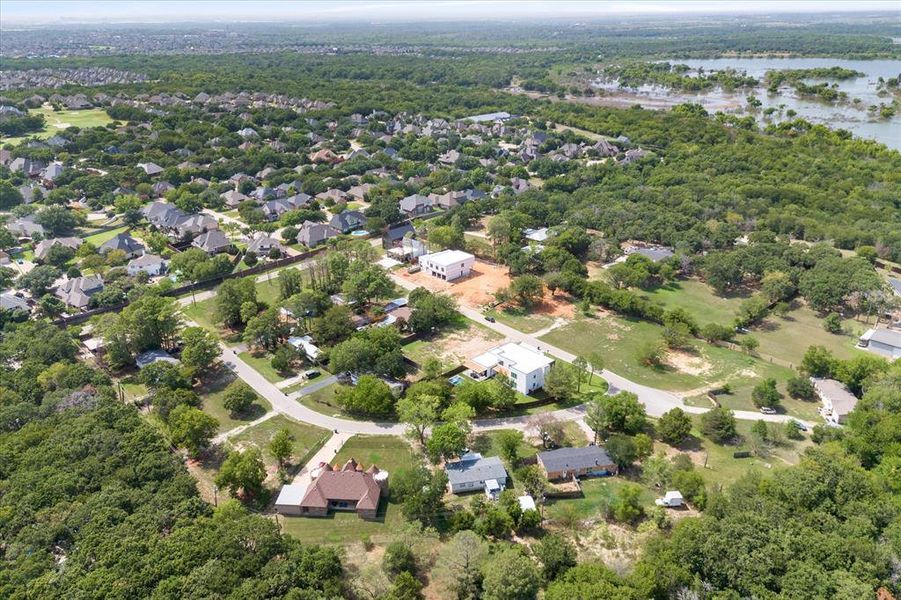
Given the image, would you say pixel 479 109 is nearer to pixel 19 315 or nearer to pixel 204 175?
pixel 204 175

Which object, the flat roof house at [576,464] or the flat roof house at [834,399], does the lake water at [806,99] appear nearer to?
the flat roof house at [834,399]

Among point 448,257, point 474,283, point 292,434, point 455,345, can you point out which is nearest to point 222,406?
point 292,434

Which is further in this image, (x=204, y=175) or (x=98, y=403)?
(x=204, y=175)

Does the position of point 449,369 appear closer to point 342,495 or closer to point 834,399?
point 342,495

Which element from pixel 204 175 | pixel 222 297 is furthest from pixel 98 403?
pixel 204 175

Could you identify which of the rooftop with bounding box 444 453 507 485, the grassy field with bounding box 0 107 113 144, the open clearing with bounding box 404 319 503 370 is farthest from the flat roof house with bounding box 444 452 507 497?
the grassy field with bounding box 0 107 113 144

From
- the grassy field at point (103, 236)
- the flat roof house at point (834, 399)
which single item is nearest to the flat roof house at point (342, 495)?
the flat roof house at point (834, 399)
